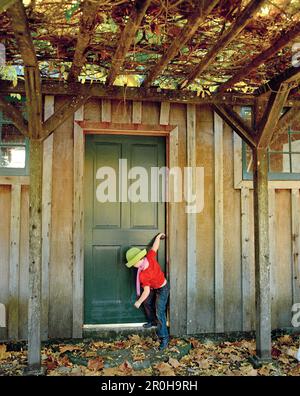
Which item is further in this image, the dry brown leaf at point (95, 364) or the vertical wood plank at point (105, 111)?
the vertical wood plank at point (105, 111)

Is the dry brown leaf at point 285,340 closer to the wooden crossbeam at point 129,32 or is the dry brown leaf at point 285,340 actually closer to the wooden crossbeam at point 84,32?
the wooden crossbeam at point 129,32

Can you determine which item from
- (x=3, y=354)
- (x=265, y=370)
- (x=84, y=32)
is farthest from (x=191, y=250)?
(x=84, y=32)

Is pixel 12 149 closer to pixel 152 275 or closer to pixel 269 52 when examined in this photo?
pixel 152 275

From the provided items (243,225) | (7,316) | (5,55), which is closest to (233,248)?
(243,225)

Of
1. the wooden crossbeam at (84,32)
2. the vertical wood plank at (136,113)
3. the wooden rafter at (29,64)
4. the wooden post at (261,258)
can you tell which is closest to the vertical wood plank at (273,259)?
the wooden post at (261,258)

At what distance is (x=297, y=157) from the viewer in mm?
4891

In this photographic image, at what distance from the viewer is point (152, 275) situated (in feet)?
13.9

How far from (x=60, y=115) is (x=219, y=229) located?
7.45ft

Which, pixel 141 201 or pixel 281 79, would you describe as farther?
pixel 141 201

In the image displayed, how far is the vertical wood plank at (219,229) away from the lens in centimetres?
463

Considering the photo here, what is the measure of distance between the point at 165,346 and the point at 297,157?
281 centimetres

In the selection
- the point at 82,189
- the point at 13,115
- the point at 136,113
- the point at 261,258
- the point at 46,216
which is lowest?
the point at 261,258

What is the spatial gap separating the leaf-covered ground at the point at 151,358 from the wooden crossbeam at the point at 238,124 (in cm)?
223
